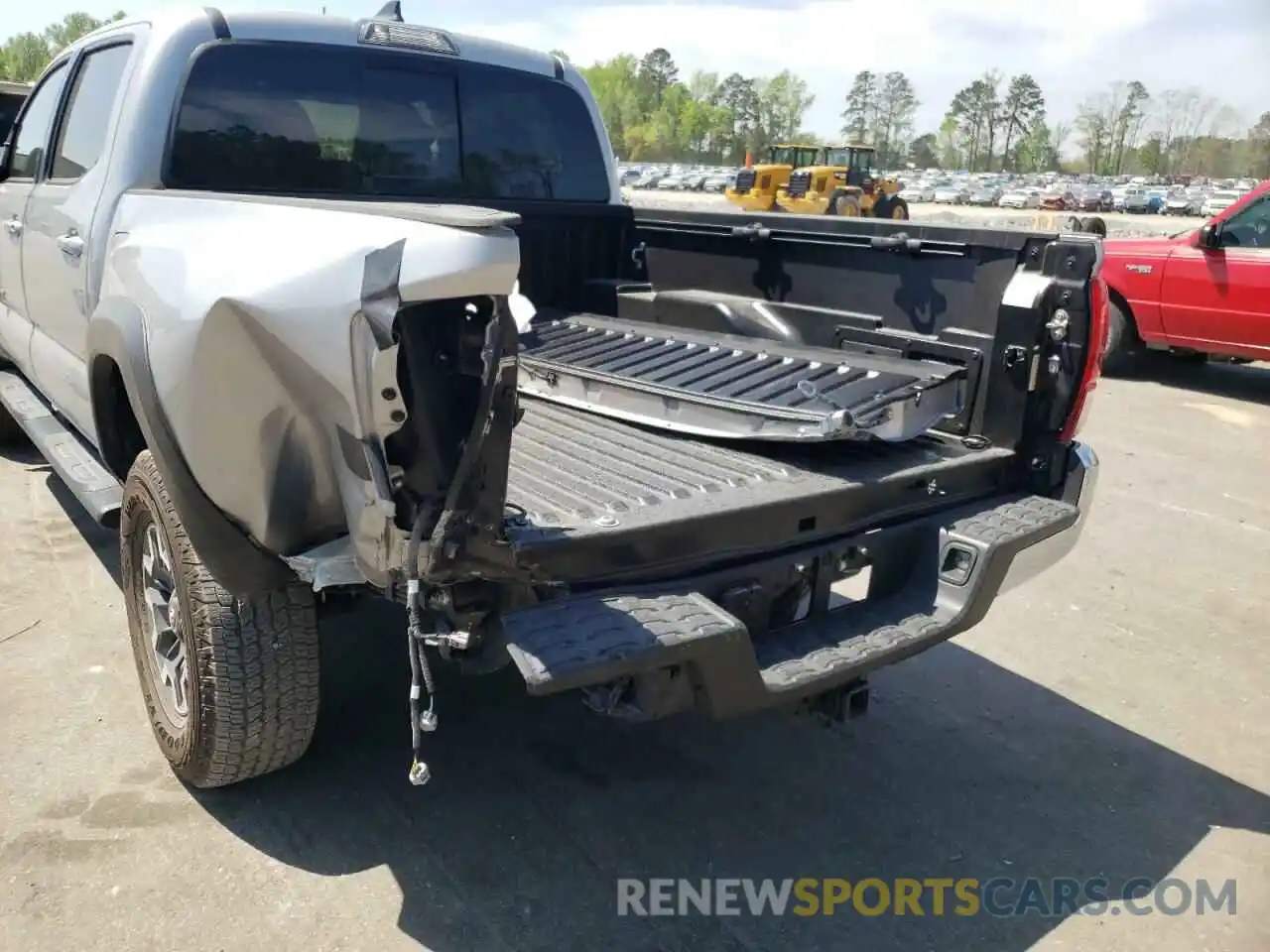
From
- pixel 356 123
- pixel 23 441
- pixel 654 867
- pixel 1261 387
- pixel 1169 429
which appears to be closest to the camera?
pixel 654 867

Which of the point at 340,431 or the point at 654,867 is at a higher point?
the point at 340,431

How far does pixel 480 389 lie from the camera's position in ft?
6.85

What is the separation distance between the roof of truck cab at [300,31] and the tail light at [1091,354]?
273 cm

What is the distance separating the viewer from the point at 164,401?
2.57 meters

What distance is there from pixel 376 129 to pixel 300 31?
44 cm

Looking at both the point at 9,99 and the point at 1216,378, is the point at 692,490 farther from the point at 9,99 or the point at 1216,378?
the point at 1216,378

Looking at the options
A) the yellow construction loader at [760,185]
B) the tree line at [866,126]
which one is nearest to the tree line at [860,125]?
the tree line at [866,126]

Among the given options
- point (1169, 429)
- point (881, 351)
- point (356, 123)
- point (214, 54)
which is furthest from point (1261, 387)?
point (214, 54)

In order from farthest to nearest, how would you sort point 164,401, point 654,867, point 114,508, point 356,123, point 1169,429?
point 1169,429
point 356,123
point 114,508
point 654,867
point 164,401

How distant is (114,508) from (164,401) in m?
1.07

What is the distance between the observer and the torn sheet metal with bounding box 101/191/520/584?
6.43ft

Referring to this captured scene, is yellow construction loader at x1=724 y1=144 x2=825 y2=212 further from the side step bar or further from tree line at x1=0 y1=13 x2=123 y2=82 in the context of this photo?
tree line at x1=0 y1=13 x2=123 y2=82

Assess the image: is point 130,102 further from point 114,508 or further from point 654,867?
point 654,867

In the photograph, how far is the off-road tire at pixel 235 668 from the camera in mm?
2689
